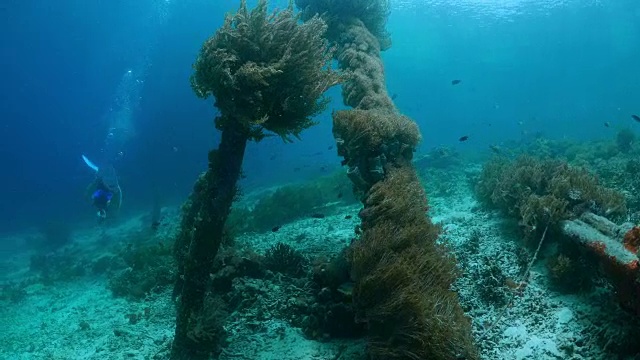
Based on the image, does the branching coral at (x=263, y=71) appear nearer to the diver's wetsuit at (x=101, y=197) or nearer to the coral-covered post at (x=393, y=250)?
the coral-covered post at (x=393, y=250)

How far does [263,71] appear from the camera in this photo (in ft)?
15.8

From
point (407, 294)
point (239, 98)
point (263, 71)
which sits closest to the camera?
point (407, 294)

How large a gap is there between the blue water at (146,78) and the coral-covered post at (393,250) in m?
17.4

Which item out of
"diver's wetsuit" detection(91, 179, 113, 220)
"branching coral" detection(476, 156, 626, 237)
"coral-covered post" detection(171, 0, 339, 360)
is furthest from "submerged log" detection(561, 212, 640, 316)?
"diver's wetsuit" detection(91, 179, 113, 220)

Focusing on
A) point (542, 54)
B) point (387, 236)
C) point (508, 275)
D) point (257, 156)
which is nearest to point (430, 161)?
point (508, 275)

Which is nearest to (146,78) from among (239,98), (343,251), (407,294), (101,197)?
(101,197)

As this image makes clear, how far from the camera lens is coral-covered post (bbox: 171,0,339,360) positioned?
5.04 metres

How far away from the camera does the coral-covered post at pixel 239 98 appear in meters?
5.04

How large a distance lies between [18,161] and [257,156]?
40358 mm

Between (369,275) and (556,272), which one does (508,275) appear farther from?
(369,275)

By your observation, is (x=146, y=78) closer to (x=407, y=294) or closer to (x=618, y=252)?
(x=407, y=294)

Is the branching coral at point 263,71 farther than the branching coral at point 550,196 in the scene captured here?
No

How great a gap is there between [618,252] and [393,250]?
2.50 meters

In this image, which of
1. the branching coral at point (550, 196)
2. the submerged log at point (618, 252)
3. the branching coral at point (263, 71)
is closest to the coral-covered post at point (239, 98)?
the branching coral at point (263, 71)
